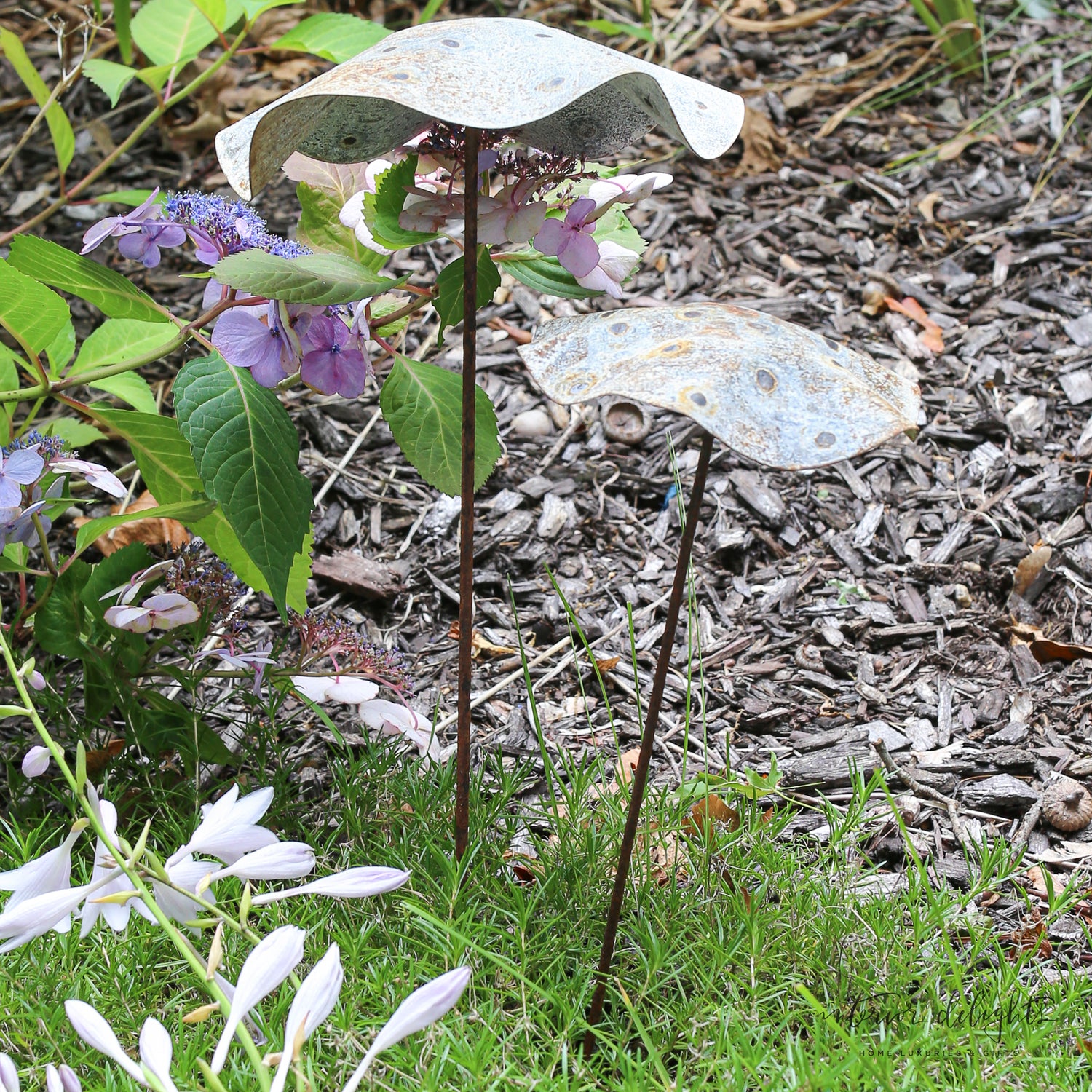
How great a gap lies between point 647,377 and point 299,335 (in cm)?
64

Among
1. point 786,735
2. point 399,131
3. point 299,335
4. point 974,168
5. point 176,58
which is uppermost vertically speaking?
point 399,131

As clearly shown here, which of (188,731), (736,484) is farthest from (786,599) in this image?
(188,731)

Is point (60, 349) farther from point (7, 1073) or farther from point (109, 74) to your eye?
point (7, 1073)

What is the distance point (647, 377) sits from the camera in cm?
100

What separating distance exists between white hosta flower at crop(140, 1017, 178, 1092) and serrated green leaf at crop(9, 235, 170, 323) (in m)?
0.94

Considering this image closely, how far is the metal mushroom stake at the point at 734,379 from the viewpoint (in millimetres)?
967

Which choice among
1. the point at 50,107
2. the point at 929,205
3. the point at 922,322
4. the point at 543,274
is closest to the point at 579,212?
the point at 543,274

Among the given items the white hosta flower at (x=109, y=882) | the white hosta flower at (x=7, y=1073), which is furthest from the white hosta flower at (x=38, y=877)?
the white hosta flower at (x=7, y=1073)

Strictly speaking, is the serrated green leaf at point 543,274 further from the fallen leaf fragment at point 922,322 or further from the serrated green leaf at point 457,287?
the fallen leaf fragment at point 922,322

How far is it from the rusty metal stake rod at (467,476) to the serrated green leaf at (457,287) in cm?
10

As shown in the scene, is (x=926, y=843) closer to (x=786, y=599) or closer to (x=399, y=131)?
(x=786, y=599)

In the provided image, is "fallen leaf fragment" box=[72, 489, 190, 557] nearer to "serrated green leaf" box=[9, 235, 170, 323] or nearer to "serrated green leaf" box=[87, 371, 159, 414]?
"serrated green leaf" box=[87, 371, 159, 414]

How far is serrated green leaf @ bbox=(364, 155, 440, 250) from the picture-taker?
1305 millimetres

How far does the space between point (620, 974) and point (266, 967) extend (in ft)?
1.91
